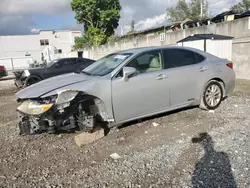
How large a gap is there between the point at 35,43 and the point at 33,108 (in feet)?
153

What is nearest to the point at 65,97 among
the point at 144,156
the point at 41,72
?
the point at 144,156

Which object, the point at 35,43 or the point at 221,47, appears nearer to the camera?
the point at 221,47

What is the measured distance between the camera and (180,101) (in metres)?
4.37

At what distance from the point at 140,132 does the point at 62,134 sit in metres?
1.49

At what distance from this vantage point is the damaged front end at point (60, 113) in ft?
10.8

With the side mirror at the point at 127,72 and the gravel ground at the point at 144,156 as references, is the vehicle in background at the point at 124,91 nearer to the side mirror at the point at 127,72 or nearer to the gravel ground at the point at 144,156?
the side mirror at the point at 127,72

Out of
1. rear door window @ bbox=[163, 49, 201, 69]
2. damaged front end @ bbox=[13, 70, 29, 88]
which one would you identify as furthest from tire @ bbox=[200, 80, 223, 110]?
damaged front end @ bbox=[13, 70, 29, 88]

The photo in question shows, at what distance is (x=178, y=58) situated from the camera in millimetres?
4414

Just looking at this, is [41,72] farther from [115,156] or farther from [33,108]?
[115,156]

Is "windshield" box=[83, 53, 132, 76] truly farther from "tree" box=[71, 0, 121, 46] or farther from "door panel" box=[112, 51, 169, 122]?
"tree" box=[71, 0, 121, 46]

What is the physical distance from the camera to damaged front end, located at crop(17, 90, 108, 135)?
10.8 feet

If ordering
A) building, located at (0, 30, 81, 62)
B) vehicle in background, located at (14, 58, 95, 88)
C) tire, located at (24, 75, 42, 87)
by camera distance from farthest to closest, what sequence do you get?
1. building, located at (0, 30, 81, 62)
2. vehicle in background, located at (14, 58, 95, 88)
3. tire, located at (24, 75, 42, 87)

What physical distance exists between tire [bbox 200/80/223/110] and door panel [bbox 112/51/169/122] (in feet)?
3.51

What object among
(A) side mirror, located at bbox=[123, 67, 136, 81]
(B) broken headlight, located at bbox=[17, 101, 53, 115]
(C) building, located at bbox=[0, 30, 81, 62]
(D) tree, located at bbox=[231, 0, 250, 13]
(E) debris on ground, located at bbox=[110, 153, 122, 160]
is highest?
(D) tree, located at bbox=[231, 0, 250, 13]
